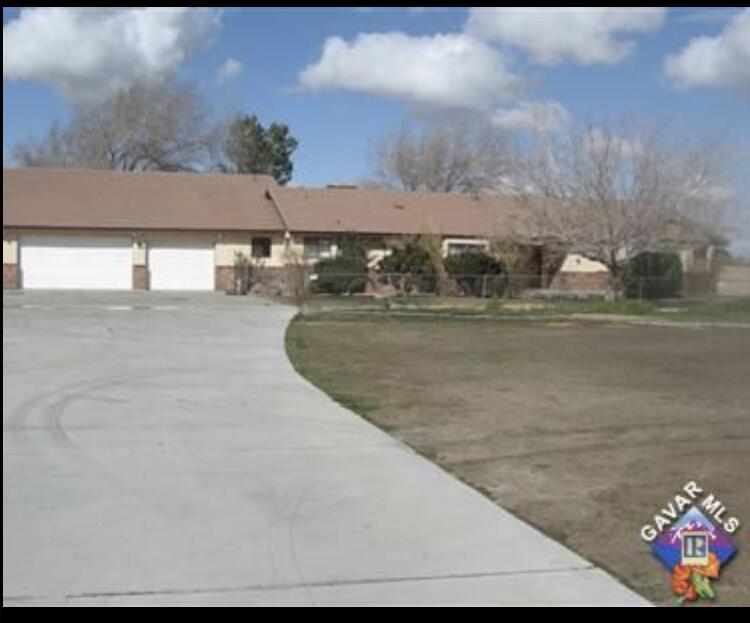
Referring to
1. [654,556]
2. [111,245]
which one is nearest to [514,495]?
[654,556]

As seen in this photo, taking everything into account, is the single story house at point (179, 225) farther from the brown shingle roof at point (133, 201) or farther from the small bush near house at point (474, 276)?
the small bush near house at point (474, 276)

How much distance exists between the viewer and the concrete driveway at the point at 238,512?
5.19m

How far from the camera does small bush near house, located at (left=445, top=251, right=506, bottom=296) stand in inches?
1682

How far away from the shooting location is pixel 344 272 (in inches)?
1670

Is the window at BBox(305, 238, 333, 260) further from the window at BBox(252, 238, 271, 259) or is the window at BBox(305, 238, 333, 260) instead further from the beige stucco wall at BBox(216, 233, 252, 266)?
the beige stucco wall at BBox(216, 233, 252, 266)

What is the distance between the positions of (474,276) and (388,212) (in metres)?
8.35

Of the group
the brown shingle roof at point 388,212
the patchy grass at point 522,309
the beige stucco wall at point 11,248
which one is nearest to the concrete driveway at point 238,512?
the patchy grass at point 522,309

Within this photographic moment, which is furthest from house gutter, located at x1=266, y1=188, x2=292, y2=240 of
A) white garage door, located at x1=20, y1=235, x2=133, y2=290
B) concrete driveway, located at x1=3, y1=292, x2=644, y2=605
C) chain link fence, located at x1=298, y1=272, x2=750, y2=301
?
concrete driveway, located at x1=3, y1=292, x2=644, y2=605

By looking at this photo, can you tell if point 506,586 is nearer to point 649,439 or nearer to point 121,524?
point 121,524

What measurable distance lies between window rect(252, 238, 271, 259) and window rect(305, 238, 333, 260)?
1.78 m

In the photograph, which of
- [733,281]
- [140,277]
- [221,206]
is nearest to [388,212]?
[221,206]

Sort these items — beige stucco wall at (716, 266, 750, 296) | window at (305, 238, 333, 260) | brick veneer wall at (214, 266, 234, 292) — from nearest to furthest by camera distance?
brick veneer wall at (214, 266, 234, 292), beige stucco wall at (716, 266, 750, 296), window at (305, 238, 333, 260)

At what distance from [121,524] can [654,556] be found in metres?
3.16
